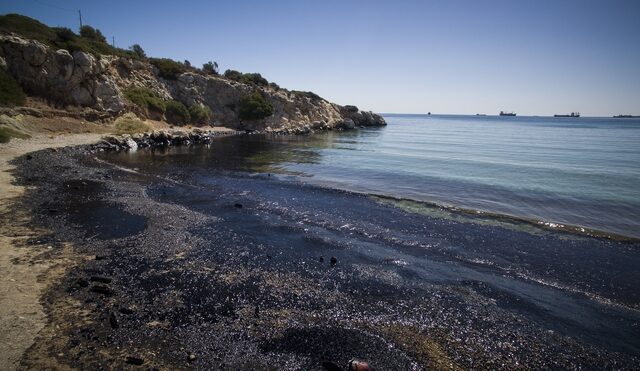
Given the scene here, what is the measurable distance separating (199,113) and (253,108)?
1189 cm

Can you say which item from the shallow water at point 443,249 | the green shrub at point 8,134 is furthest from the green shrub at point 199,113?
the shallow water at point 443,249

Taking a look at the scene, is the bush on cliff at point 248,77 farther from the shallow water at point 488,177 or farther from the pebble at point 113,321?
the pebble at point 113,321

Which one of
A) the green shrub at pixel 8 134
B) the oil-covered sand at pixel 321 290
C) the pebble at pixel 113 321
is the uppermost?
the green shrub at pixel 8 134

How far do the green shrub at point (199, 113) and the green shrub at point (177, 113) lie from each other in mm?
2449

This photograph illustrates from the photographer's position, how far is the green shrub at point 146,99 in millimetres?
54281

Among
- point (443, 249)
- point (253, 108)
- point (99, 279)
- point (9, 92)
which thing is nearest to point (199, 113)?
point (253, 108)

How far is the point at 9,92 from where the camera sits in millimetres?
38719

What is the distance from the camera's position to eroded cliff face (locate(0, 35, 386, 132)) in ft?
139

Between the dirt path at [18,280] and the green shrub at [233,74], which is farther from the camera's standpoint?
the green shrub at [233,74]

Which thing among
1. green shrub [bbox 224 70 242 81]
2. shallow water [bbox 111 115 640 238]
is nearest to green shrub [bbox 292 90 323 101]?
green shrub [bbox 224 70 242 81]

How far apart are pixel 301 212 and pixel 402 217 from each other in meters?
5.30

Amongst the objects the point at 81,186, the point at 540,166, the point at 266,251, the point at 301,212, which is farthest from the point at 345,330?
the point at 540,166

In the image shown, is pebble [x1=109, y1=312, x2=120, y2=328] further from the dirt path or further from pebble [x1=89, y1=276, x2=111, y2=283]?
pebble [x1=89, y1=276, x2=111, y2=283]

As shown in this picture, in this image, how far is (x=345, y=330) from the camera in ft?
27.5
